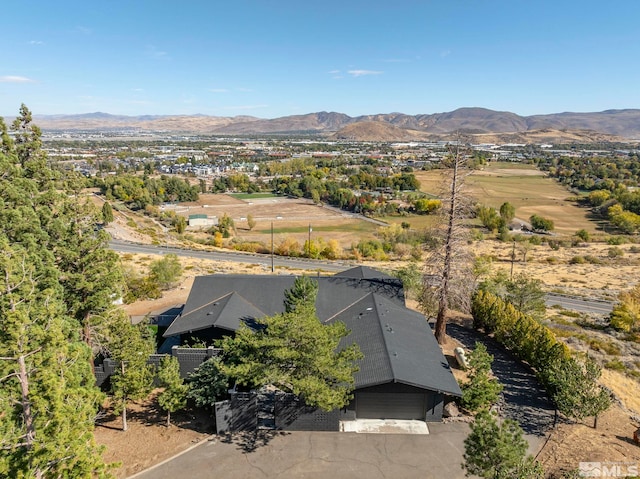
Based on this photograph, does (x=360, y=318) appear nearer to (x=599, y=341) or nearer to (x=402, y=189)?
(x=599, y=341)

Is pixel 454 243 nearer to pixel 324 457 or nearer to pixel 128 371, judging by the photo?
pixel 324 457

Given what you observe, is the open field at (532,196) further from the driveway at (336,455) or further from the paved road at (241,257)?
the driveway at (336,455)

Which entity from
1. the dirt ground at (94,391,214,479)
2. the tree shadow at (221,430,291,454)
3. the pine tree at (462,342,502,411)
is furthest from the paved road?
the tree shadow at (221,430,291,454)

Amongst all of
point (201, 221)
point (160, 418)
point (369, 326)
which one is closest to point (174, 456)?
point (160, 418)

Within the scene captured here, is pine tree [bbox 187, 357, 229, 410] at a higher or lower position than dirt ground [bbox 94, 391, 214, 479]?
higher

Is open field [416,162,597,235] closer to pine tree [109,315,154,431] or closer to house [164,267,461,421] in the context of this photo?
house [164,267,461,421]

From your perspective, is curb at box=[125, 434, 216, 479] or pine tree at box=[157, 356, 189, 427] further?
pine tree at box=[157, 356, 189, 427]

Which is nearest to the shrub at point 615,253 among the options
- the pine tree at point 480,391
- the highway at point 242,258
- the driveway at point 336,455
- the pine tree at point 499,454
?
the highway at point 242,258
